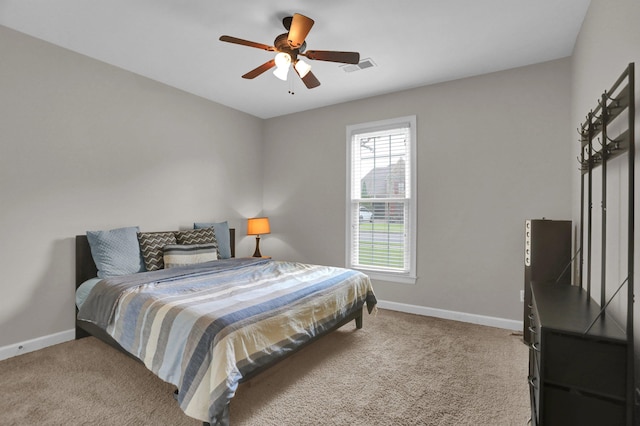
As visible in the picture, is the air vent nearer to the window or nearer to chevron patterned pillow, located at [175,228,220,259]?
the window

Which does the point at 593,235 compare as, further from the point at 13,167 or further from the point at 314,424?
the point at 13,167

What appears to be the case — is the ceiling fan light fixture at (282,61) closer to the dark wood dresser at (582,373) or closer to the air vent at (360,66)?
the air vent at (360,66)

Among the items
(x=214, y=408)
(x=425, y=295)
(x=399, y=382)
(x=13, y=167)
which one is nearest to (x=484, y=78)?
(x=425, y=295)

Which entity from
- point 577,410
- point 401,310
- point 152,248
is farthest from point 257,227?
point 577,410

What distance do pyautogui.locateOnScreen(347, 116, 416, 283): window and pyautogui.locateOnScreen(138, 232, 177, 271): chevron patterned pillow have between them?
7.60 feet

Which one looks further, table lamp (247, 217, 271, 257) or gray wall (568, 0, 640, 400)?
table lamp (247, 217, 271, 257)

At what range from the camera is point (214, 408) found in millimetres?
1666

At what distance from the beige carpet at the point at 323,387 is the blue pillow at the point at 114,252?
0.70m

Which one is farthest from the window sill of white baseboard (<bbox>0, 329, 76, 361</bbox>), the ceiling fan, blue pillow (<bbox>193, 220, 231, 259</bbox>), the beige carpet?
white baseboard (<bbox>0, 329, 76, 361</bbox>)

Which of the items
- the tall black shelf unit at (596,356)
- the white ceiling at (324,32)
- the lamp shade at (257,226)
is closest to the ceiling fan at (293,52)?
the white ceiling at (324,32)

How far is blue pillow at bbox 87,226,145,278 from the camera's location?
3.06 metres

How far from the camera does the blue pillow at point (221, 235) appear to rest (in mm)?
4187

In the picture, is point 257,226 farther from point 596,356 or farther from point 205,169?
point 596,356

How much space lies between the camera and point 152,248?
339 centimetres
